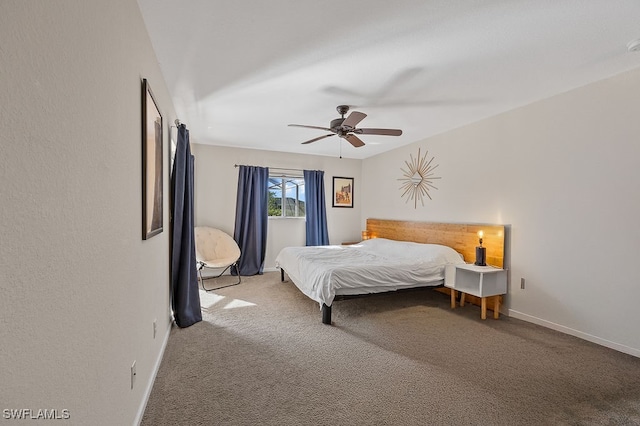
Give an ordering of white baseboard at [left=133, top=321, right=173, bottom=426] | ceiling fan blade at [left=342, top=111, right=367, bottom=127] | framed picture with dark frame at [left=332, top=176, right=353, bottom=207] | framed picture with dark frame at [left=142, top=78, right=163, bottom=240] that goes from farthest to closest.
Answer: framed picture with dark frame at [left=332, top=176, right=353, bottom=207] → ceiling fan blade at [left=342, top=111, right=367, bottom=127] → framed picture with dark frame at [left=142, top=78, right=163, bottom=240] → white baseboard at [left=133, top=321, right=173, bottom=426]

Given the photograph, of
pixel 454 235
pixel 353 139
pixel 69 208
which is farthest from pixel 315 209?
pixel 69 208

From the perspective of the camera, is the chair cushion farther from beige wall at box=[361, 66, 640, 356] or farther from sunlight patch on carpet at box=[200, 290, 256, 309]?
beige wall at box=[361, 66, 640, 356]

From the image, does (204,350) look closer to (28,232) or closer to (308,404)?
(308,404)

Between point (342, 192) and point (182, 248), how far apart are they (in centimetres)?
391

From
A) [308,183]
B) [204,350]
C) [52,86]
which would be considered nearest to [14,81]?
[52,86]

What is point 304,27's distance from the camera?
6.59ft

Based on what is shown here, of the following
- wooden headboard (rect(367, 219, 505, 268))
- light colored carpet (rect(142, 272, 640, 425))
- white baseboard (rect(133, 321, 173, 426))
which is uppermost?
wooden headboard (rect(367, 219, 505, 268))

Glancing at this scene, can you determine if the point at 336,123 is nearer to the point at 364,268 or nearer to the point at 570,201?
the point at 364,268

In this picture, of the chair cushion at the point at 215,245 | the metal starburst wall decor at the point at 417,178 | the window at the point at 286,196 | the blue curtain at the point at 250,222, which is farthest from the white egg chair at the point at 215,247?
the metal starburst wall decor at the point at 417,178

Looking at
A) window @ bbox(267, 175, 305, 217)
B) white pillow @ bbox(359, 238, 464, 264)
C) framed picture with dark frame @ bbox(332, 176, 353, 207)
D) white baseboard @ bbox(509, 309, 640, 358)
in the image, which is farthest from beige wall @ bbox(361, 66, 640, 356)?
window @ bbox(267, 175, 305, 217)

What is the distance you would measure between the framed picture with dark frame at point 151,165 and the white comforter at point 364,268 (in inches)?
68.9

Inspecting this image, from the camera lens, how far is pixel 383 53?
7.61ft

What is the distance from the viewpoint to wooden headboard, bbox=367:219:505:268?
364 centimetres

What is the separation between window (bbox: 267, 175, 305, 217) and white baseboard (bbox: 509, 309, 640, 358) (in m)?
4.02
